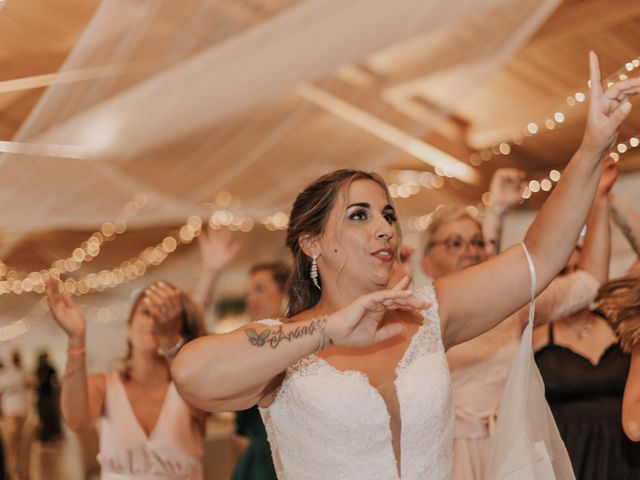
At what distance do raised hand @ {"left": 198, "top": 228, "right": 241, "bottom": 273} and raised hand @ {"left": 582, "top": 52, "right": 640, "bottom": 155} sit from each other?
6.70 ft

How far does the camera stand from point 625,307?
8.28 feet

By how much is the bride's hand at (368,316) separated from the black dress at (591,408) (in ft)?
4.58

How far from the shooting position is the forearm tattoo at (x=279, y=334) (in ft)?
5.57

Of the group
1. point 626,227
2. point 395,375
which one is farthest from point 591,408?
point 395,375

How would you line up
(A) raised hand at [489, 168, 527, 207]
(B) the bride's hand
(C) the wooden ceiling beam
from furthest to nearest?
(C) the wooden ceiling beam
(A) raised hand at [489, 168, 527, 207]
(B) the bride's hand

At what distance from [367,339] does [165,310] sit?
1522 mm

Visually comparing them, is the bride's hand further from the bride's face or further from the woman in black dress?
the woman in black dress

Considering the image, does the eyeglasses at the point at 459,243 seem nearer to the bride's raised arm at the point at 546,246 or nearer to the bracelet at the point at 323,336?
the bride's raised arm at the point at 546,246

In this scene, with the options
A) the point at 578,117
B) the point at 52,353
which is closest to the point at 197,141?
the point at 578,117

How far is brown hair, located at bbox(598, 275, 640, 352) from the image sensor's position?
2451 mm

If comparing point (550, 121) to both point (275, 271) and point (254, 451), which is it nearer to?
point (275, 271)

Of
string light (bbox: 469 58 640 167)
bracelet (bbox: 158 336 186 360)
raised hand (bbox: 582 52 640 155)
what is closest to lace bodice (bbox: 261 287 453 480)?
raised hand (bbox: 582 52 640 155)

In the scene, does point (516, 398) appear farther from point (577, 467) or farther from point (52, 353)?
point (52, 353)

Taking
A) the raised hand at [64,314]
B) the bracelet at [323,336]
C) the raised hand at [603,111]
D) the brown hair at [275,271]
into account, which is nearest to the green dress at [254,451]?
the brown hair at [275,271]
